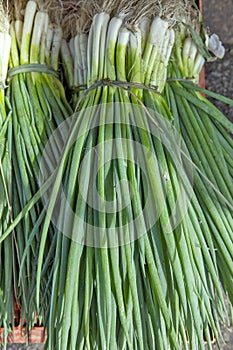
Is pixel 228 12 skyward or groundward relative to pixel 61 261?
skyward

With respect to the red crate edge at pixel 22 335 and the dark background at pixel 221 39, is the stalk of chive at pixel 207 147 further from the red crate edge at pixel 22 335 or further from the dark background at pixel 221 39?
the red crate edge at pixel 22 335

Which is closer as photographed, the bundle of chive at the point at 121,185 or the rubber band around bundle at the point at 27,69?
the bundle of chive at the point at 121,185

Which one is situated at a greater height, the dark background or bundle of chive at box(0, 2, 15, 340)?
the dark background

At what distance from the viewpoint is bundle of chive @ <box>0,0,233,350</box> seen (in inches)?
33.3

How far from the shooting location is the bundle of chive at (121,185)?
846 millimetres

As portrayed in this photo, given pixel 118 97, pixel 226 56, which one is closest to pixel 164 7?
pixel 118 97

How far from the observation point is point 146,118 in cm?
98

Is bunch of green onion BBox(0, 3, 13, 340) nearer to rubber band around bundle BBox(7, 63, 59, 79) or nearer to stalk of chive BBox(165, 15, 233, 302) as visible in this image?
rubber band around bundle BBox(7, 63, 59, 79)

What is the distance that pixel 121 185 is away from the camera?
2.93 feet

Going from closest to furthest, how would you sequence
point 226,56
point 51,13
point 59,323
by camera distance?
point 59,323 → point 51,13 → point 226,56

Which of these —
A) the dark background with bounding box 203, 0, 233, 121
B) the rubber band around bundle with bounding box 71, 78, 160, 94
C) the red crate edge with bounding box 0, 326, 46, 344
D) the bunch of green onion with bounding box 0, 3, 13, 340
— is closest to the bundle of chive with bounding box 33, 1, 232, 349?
the rubber band around bundle with bounding box 71, 78, 160, 94

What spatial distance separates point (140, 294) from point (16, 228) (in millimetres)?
283

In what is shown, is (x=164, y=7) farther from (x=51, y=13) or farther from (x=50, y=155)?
(x=50, y=155)

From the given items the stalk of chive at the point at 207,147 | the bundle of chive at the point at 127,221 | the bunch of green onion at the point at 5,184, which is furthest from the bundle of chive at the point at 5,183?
the stalk of chive at the point at 207,147
